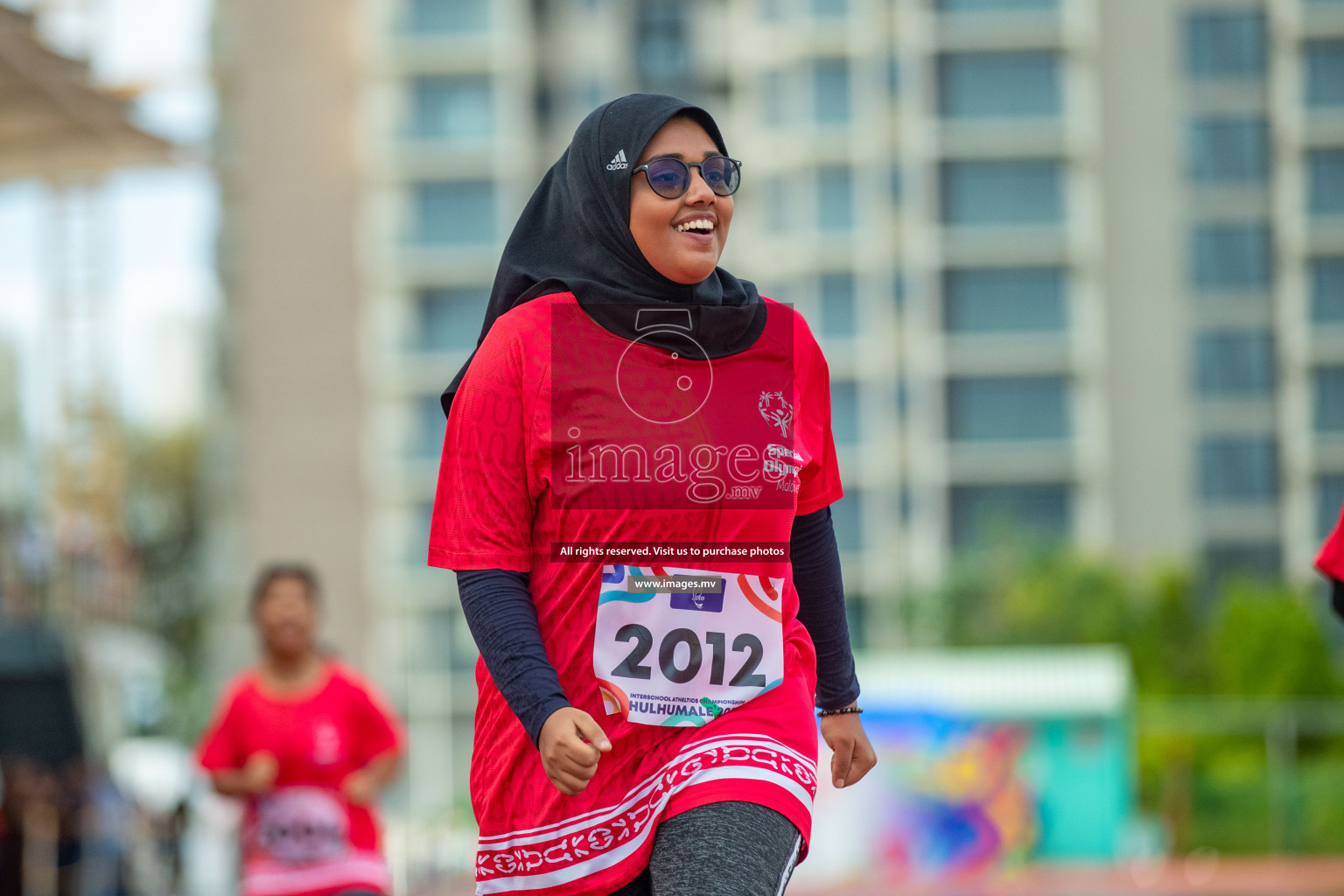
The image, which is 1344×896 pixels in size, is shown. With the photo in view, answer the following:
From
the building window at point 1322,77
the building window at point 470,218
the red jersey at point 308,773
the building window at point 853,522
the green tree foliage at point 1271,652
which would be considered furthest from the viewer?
the building window at point 470,218

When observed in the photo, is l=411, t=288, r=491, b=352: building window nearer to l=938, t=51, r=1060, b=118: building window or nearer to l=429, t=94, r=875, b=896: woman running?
l=938, t=51, r=1060, b=118: building window

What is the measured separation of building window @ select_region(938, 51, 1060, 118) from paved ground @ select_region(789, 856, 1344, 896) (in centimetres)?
2899

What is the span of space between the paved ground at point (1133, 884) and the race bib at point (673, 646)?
14827 millimetres

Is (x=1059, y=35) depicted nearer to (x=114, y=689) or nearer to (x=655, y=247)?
(x=114, y=689)

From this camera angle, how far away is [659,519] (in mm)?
2828

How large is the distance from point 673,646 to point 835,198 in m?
45.3

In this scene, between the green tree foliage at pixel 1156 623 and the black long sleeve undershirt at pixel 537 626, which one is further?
the green tree foliage at pixel 1156 623

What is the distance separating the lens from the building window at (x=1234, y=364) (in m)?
48.3

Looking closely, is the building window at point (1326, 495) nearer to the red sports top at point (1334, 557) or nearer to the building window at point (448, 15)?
the building window at point (448, 15)

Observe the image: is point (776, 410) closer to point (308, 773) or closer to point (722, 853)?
point (722, 853)

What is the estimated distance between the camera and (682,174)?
9.64 ft

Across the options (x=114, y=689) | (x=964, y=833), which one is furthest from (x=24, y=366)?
(x=964, y=833)

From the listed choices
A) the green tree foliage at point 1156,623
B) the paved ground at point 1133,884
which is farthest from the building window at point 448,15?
the paved ground at point 1133,884

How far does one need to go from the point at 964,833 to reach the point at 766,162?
30.8 metres
